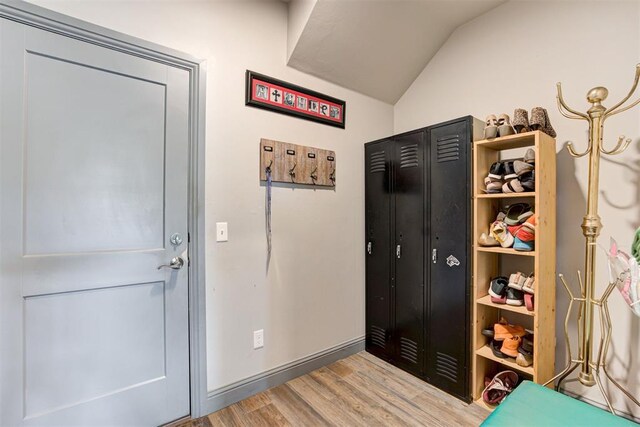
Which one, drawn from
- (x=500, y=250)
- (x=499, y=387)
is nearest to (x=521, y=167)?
(x=500, y=250)

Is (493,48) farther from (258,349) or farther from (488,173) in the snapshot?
(258,349)

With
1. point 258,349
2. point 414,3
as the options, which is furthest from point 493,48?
point 258,349

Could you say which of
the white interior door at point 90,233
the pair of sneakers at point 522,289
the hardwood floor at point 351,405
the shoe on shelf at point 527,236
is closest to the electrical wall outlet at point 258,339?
the hardwood floor at point 351,405

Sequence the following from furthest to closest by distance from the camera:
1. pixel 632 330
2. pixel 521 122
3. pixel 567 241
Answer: pixel 567 241
pixel 521 122
pixel 632 330

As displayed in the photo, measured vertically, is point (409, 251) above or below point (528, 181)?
below

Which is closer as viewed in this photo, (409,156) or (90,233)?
(90,233)

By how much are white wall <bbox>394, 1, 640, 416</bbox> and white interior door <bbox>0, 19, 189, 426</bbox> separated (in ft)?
7.03

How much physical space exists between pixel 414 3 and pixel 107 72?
200cm

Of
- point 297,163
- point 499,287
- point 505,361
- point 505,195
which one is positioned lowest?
Result: point 505,361

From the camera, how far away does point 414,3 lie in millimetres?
2008

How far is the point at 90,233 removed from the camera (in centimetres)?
142

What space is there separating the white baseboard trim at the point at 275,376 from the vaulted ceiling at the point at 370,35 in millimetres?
2204

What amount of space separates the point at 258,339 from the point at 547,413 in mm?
1547

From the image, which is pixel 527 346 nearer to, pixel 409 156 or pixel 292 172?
pixel 409 156
